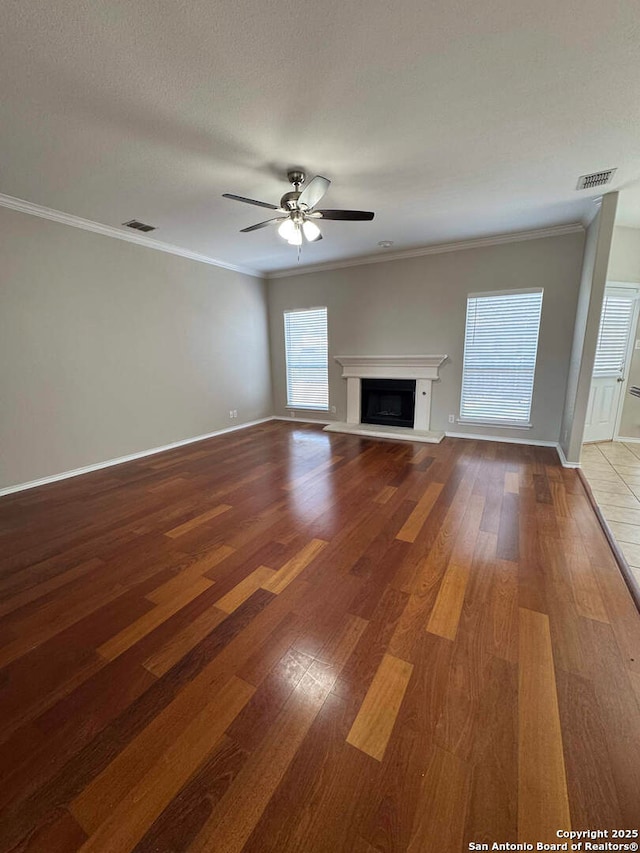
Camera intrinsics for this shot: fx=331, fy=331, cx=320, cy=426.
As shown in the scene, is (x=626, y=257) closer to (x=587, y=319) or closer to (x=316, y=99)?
(x=587, y=319)

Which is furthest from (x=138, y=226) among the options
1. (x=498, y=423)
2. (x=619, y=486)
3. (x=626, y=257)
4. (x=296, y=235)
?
(x=626, y=257)

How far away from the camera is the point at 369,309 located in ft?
17.9

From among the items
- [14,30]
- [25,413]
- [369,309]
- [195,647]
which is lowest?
[195,647]

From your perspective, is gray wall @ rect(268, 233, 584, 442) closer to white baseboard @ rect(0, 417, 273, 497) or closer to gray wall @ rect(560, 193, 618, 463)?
gray wall @ rect(560, 193, 618, 463)

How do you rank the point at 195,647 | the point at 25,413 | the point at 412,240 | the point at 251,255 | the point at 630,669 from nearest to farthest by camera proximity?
the point at 630,669 → the point at 195,647 → the point at 25,413 → the point at 412,240 → the point at 251,255

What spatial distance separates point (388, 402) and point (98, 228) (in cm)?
453

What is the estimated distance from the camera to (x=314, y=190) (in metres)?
2.43

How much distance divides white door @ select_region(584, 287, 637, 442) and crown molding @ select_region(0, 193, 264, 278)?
5630mm

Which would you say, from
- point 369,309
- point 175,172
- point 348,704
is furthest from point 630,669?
point 369,309

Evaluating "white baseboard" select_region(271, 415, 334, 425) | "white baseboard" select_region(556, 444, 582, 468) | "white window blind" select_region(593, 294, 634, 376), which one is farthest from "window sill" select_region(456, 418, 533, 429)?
"white baseboard" select_region(271, 415, 334, 425)

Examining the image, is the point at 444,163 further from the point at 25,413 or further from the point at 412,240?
the point at 25,413

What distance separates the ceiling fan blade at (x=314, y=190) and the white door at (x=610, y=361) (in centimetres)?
409

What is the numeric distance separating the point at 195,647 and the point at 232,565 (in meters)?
0.61

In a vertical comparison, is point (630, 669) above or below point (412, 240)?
below
